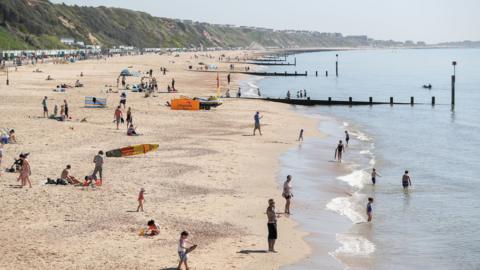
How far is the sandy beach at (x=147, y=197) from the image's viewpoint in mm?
17000

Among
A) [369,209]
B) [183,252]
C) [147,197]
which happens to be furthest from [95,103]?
[183,252]

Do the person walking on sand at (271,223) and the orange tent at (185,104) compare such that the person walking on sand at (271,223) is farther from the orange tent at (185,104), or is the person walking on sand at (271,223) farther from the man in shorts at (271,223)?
the orange tent at (185,104)

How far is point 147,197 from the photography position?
22.8 meters

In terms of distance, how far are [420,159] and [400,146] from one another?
15.1ft

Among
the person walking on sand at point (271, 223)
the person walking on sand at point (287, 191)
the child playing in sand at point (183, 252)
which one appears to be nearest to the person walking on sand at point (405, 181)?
the person walking on sand at point (287, 191)

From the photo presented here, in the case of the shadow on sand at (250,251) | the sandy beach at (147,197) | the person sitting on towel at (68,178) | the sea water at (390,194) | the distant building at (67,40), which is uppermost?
the distant building at (67,40)

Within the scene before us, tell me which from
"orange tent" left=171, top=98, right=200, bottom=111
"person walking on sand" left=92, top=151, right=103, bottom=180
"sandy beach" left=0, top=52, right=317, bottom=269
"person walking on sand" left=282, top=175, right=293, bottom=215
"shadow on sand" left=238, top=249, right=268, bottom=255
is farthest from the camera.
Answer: "orange tent" left=171, top=98, right=200, bottom=111

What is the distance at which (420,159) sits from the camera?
36.5m

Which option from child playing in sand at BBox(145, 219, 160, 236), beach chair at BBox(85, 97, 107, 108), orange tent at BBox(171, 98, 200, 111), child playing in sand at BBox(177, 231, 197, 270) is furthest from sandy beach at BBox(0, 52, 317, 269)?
orange tent at BBox(171, 98, 200, 111)

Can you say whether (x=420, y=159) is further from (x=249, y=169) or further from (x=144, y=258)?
(x=144, y=258)

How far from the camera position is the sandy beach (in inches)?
669

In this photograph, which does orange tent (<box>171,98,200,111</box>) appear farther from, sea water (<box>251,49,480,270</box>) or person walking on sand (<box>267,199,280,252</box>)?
person walking on sand (<box>267,199,280,252</box>)

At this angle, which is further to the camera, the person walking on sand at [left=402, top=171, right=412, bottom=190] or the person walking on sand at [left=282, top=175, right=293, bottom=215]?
the person walking on sand at [left=402, top=171, right=412, bottom=190]

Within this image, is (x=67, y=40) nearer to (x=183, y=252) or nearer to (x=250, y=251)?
(x=250, y=251)
